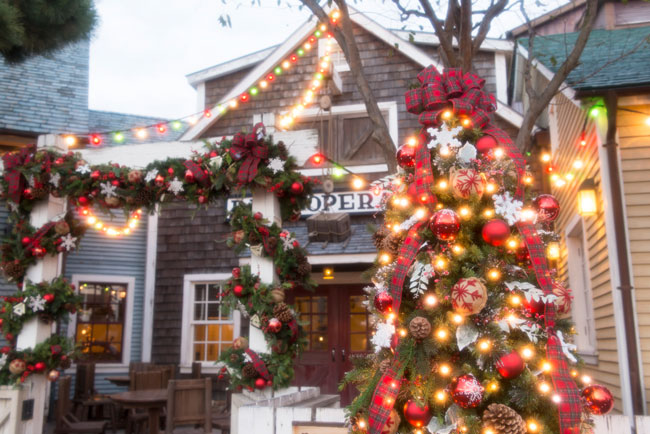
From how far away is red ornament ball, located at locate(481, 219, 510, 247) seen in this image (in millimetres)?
2900

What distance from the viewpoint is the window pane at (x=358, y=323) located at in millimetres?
10336

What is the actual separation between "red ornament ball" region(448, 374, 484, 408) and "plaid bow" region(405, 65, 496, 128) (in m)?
1.32

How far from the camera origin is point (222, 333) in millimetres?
10836

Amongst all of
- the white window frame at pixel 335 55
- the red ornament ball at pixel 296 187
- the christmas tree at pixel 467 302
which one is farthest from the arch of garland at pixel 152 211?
the white window frame at pixel 335 55

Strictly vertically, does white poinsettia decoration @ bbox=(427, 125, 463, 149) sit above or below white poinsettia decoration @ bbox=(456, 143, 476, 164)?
above

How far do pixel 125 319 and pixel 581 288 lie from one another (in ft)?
24.8

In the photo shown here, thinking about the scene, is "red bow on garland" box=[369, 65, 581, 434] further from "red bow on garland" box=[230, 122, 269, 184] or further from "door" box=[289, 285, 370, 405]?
"door" box=[289, 285, 370, 405]

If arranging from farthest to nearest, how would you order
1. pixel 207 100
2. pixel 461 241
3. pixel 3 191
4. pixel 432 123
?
pixel 207 100 < pixel 3 191 < pixel 432 123 < pixel 461 241

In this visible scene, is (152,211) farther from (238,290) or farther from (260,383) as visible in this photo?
(260,383)

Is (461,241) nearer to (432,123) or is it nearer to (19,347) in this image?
(432,123)

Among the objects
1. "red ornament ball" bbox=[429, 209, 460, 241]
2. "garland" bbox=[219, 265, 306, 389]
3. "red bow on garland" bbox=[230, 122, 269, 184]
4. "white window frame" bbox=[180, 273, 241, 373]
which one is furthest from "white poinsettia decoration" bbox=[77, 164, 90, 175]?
"white window frame" bbox=[180, 273, 241, 373]

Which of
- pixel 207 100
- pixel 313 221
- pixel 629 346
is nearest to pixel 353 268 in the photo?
pixel 313 221

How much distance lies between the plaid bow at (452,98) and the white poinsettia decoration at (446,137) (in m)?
0.09

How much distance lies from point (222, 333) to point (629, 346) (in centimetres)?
699
